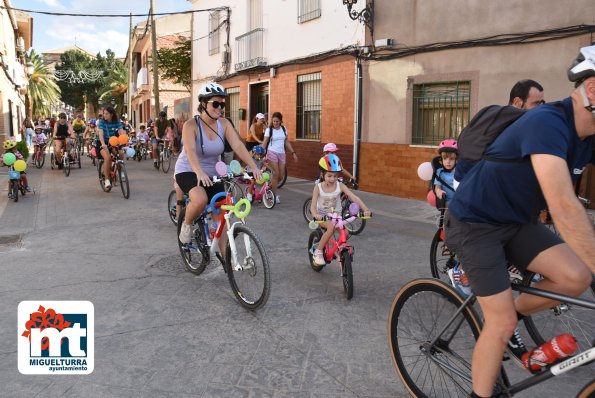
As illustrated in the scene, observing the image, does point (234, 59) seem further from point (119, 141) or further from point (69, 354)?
point (69, 354)

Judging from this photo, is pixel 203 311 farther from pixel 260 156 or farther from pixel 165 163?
pixel 165 163

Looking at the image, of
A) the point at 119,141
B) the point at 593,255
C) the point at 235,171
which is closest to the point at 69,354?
the point at 235,171

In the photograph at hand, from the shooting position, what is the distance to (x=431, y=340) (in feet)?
9.35

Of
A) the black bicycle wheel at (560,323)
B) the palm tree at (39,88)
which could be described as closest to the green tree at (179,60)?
the palm tree at (39,88)

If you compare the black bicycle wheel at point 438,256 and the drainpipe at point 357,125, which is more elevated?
the drainpipe at point 357,125

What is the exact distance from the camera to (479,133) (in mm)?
2523

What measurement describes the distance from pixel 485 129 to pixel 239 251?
2.54 metres

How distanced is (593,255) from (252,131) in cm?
1050

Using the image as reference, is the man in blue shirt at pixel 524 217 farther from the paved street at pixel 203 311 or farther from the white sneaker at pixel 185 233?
the white sneaker at pixel 185 233

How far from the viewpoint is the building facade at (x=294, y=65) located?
12.9 metres

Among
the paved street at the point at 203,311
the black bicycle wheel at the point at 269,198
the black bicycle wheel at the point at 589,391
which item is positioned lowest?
the paved street at the point at 203,311

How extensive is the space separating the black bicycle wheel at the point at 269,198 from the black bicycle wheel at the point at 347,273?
16.0 feet

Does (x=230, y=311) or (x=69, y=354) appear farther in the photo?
(x=230, y=311)

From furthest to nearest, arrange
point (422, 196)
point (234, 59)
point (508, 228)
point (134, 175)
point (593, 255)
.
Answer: point (234, 59), point (134, 175), point (422, 196), point (508, 228), point (593, 255)
